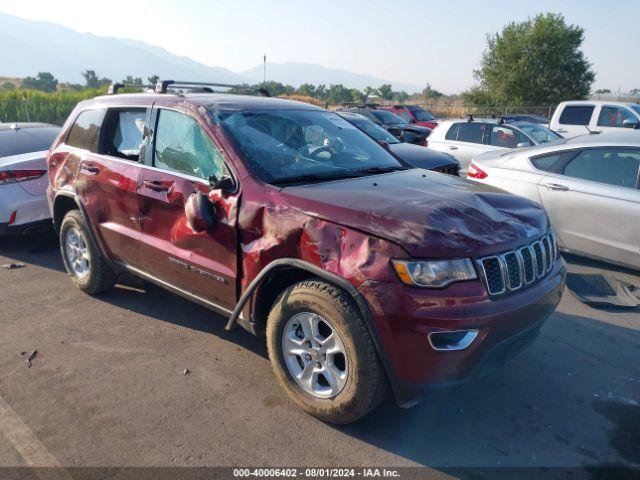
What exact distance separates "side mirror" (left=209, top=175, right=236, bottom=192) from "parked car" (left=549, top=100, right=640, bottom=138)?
38.7 feet

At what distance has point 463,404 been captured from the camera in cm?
321

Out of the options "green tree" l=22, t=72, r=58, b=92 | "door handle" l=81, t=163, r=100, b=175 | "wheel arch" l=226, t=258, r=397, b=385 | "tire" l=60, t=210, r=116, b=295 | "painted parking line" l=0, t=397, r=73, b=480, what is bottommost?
"green tree" l=22, t=72, r=58, b=92

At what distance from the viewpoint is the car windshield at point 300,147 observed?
11.1ft

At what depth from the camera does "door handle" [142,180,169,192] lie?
3672mm

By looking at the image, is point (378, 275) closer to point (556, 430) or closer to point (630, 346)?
point (556, 430)

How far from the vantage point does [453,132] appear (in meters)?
9.84

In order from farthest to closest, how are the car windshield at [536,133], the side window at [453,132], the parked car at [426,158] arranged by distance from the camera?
the side window at [453,132] → the car windshield at [536,133] → the parked car at [426,158]

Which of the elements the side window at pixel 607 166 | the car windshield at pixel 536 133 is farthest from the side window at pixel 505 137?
the side window at pixel 607 166

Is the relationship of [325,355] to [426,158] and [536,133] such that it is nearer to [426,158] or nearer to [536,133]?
[426,158]

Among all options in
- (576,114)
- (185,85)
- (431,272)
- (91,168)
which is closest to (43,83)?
(576,114)

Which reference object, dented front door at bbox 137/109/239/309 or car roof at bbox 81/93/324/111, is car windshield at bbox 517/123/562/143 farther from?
dented front door at bbox 137/109/239/309

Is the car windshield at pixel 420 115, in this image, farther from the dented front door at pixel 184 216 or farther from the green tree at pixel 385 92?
the green tree at pixel 385 92

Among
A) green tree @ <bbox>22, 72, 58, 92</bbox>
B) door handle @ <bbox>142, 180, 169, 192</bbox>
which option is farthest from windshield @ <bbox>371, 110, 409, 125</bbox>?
green tree @ <bbox>22, 72, 58, 92</bbox>

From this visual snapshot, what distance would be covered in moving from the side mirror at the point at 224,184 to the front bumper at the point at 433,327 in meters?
1.17
